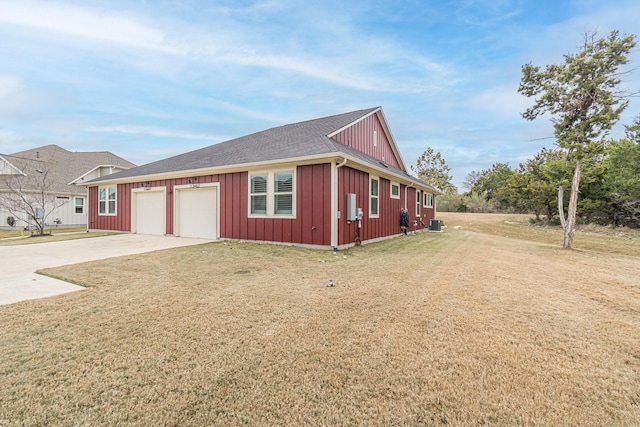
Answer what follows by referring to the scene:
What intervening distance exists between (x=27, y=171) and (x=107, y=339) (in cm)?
2175

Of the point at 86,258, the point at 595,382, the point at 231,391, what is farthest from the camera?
the point at 86,258

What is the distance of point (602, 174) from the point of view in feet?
57.9

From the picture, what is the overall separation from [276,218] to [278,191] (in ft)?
2.72

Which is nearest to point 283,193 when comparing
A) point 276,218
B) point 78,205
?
point 276,218

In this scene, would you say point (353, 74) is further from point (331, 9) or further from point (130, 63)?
point (130, 63)

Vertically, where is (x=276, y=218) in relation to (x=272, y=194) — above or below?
below

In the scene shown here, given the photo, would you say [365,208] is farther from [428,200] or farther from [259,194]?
[428,200]

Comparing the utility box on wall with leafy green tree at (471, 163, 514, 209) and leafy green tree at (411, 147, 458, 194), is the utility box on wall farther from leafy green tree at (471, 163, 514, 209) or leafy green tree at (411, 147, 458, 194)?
leafy green tree at (411, 147, 458, 194)

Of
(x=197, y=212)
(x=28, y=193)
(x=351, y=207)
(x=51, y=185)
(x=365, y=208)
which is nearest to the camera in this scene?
(x=351, y=207)

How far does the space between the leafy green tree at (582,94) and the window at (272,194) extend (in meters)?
8.80

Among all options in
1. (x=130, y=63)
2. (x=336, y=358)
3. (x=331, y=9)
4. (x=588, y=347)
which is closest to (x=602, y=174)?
(x=331, y=9)

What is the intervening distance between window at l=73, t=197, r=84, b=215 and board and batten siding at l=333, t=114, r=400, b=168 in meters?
17.9

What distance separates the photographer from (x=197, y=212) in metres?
10.5

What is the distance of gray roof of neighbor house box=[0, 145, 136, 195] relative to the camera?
656 inches
